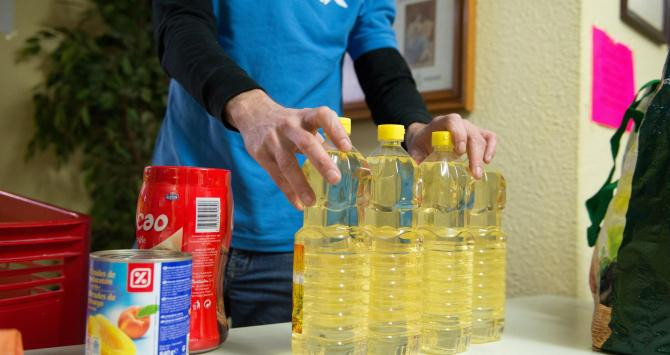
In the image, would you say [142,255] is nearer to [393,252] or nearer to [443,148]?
[393,252]

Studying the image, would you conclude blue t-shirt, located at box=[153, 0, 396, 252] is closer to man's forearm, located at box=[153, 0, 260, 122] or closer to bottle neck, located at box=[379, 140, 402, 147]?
man's forearm, located at box=[153, 0, 260, 122]

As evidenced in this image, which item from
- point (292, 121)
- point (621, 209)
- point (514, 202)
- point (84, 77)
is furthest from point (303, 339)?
point (84, 77)

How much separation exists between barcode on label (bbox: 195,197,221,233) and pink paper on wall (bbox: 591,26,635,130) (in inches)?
39.4

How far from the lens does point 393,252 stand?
68cm

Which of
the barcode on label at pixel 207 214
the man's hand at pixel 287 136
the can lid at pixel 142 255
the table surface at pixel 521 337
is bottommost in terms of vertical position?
the table surface at pixel 521 337

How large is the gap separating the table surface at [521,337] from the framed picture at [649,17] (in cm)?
82

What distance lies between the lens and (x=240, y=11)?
101 centimetres

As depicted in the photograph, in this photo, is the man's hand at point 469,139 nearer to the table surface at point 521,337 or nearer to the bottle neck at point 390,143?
the bottle neck at point 390,143

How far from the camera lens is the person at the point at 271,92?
2.79 ft

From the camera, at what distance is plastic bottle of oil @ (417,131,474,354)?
71cm

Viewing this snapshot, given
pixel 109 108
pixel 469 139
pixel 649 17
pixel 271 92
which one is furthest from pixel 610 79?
pixel 109 108

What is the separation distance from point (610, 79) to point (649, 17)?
0.33 m

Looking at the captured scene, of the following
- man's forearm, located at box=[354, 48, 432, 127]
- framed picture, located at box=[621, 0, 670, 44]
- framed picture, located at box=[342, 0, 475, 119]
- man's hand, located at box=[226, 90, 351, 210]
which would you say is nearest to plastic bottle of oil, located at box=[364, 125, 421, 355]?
man's hand, located at box=[226, 90, 351, 210]

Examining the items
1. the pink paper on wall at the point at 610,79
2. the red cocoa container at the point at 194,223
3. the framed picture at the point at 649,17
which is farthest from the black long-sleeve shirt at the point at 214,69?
the framed picture at the point at 649,17
